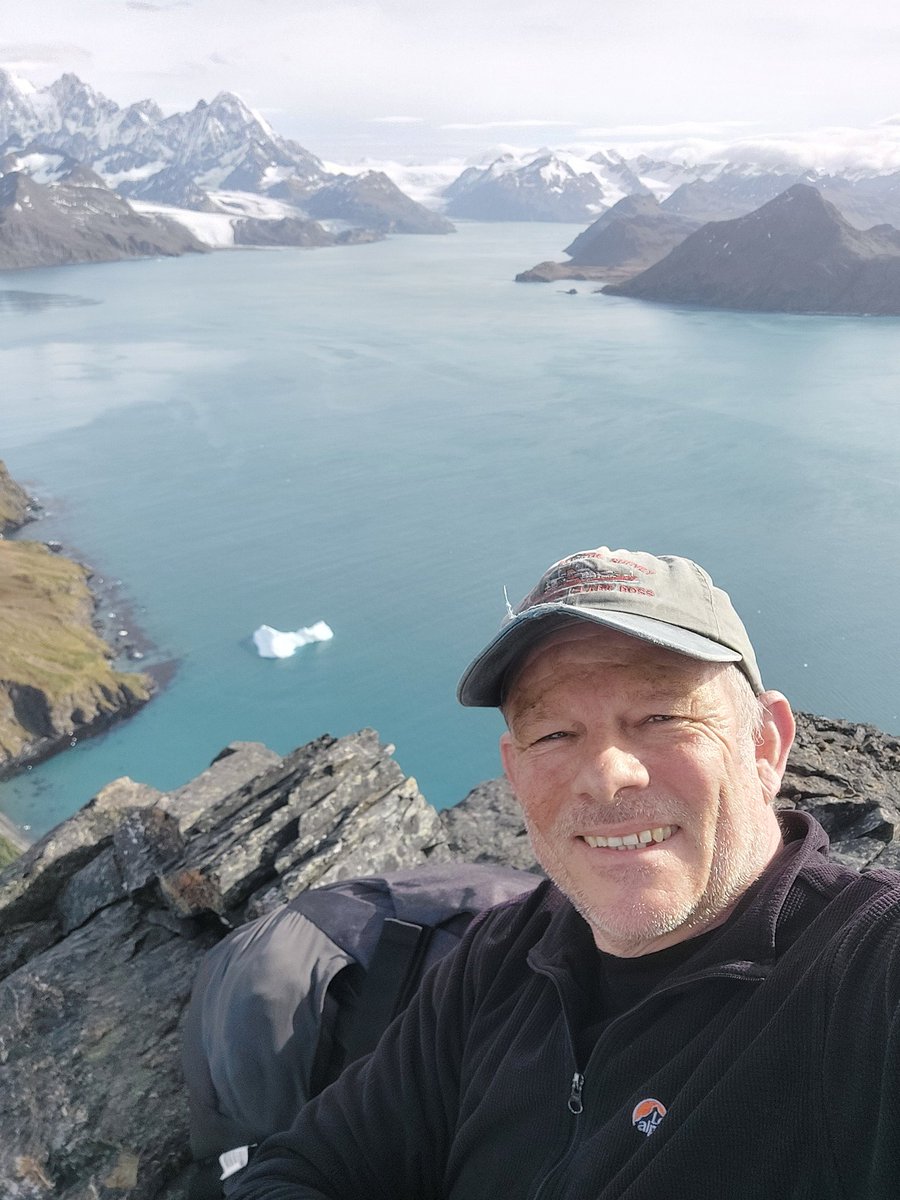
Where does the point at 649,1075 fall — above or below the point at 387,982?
above

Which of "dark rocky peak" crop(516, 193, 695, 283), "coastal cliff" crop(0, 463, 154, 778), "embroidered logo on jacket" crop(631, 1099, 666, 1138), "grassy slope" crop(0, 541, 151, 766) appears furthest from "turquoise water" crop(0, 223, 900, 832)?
"dark rocky peak" crop(516, 193, 695, 283)

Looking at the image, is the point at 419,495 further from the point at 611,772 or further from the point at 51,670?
the point at 611,772

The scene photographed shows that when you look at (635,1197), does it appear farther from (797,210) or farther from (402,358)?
(797,210)

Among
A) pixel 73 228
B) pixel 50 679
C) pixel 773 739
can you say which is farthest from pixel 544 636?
pixel 73 228

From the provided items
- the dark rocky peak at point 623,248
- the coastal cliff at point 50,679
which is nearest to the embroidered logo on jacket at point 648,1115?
the coastal cliff at point 50,679

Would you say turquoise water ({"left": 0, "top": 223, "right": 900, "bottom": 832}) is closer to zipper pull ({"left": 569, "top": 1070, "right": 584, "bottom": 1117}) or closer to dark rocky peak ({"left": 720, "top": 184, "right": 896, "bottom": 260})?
zipper pull ({"left": 569, "top": 1070, "right": 584, "bottom": 1117})
